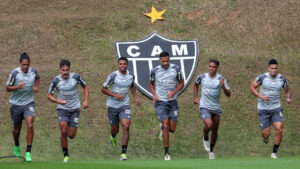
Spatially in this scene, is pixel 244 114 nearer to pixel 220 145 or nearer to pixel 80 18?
pixel 220 145

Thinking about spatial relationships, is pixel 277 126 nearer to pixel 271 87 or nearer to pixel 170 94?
pixel 271 87

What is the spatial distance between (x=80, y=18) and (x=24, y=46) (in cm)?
300

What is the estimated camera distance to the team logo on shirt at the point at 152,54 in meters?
22.1

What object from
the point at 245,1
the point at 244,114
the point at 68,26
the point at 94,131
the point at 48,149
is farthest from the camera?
the point at 245,1

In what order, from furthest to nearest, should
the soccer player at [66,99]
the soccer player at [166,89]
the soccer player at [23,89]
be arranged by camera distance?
the soccer player at [166,89], the soccer player at [66,99], the soccer player at [23,89]

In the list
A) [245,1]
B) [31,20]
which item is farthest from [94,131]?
[245,1]

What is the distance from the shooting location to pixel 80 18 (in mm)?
26062

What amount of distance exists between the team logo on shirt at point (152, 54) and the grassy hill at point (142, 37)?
1.71 ft

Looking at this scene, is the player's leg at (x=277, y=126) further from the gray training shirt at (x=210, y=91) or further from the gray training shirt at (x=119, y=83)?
the gray training shirt at (x=119, y=83)

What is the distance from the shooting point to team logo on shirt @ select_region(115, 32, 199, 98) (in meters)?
22.1

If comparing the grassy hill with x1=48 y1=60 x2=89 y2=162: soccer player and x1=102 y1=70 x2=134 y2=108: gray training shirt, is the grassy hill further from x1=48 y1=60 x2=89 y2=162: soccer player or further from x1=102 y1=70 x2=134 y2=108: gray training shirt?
x1=48 y1=60 x2=89 y2=162: soccer player

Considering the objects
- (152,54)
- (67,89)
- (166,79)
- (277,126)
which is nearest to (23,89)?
(67,89)

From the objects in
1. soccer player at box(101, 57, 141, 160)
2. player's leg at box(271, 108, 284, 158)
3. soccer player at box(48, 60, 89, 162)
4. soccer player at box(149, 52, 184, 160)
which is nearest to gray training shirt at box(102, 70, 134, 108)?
soccer player at box(101, 57, 141, 160)

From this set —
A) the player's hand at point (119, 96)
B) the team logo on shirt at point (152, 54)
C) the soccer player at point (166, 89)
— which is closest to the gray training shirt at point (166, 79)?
the soccer player at point (166, 89)
